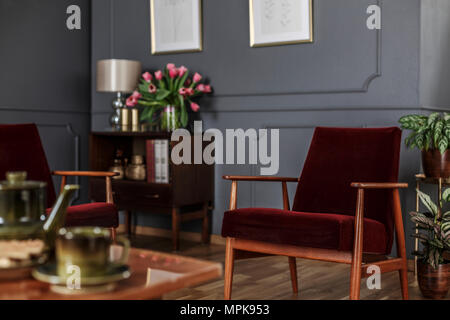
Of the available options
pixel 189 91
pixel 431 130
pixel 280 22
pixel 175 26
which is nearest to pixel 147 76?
pixel 189 91

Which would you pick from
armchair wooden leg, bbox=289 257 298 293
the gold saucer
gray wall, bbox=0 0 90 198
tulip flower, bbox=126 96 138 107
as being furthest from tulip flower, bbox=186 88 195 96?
the gold saucer

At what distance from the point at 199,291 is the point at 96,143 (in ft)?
5.86

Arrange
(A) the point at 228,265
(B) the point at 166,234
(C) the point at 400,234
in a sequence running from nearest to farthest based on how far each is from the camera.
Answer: (C) the point at 400,234, (A) the point at 228,265, (B) the point at 166,234

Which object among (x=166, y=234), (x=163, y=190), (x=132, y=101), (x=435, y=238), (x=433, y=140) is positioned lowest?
(x=166, y=234)

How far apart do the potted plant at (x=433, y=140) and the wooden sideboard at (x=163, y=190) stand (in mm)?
1470

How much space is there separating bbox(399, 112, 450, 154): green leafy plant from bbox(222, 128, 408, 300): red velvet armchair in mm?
406

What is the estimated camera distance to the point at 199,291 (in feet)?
8.86

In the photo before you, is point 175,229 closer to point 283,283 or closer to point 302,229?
point 283,283

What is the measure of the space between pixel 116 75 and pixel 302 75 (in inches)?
51.8

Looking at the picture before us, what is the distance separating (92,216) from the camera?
2.49m

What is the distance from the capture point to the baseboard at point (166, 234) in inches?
156

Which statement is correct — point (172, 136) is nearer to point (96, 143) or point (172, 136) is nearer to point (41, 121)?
point (96, 143)

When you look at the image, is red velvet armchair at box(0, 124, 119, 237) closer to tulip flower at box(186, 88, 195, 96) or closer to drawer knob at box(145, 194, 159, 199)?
drawer knob at box(145, 194, 159, 199)

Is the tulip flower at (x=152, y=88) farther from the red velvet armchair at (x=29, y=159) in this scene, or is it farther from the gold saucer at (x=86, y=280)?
the gold saucer at (x=86, y=280)
